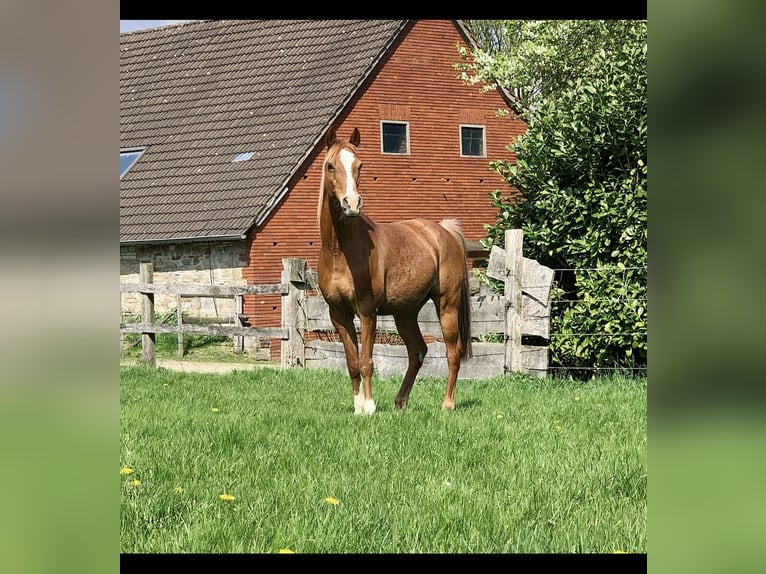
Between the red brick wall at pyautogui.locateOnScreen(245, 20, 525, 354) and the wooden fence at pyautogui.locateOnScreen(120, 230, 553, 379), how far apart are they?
6.05 metres

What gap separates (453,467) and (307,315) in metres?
8.13

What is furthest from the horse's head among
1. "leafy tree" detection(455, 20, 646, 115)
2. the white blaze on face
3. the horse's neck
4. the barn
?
the barn

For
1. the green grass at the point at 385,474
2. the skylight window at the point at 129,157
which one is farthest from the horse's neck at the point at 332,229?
the skylight window at the point at 129,157

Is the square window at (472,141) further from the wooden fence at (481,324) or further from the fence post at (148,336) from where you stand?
the fence post at (148,336)

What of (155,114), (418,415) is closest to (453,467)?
(418,415)

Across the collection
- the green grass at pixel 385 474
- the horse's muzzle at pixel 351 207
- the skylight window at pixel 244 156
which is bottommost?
the green grass at pixel 385 474

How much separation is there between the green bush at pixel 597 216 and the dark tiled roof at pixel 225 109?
8.01 meters

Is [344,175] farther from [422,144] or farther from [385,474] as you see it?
[422,144]

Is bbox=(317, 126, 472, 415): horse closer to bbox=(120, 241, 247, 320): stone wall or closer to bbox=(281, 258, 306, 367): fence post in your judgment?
bbox=(281, 258, 306, 367): fence post

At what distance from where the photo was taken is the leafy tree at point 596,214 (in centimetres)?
1061

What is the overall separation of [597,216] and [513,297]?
1.38 meters

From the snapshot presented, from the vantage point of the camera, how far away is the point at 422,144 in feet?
70.0
